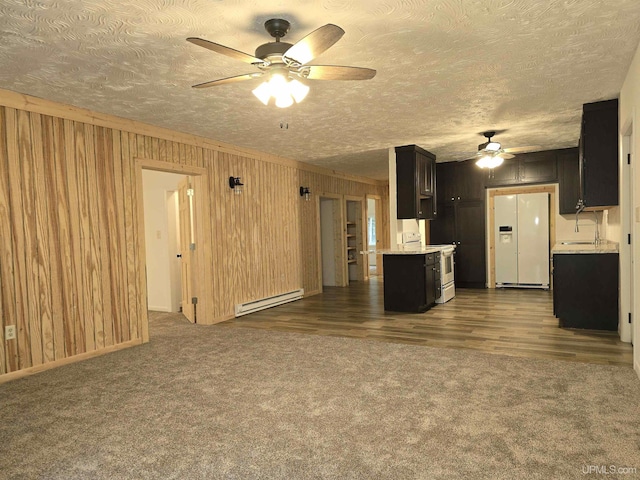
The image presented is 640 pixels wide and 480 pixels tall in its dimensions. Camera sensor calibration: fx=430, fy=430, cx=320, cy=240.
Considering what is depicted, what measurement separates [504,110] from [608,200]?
1416 millimetres

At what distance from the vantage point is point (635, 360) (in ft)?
11.0

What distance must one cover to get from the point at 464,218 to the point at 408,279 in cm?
295

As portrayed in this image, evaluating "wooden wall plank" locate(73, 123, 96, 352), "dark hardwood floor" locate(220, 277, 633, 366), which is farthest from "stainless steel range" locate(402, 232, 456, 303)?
"wooden wall plank" locate(73, 123, 96, 352)

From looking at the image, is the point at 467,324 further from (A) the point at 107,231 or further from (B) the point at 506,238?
(A) the point at 107,231

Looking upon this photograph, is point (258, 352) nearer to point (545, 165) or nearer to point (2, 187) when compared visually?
point (2, 187)

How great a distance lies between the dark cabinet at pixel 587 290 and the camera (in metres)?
4.57

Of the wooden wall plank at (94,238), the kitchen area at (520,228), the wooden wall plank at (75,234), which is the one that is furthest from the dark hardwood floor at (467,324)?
the wooden wall plank at (75,234)

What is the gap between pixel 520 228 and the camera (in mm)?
7785

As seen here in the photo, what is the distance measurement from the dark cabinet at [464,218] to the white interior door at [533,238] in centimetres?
65

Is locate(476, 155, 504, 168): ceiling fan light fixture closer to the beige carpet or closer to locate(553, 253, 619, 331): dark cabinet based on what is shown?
locate(553, 253, 619, 331): dark cabinet

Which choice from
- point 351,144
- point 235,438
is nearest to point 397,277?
point 351,144

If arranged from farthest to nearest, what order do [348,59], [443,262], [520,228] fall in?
[520,228]
[443,262]
[348,59]

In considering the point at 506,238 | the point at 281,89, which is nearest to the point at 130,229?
the point at 281,89

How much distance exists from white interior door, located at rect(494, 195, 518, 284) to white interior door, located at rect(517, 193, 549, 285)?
83 mm
